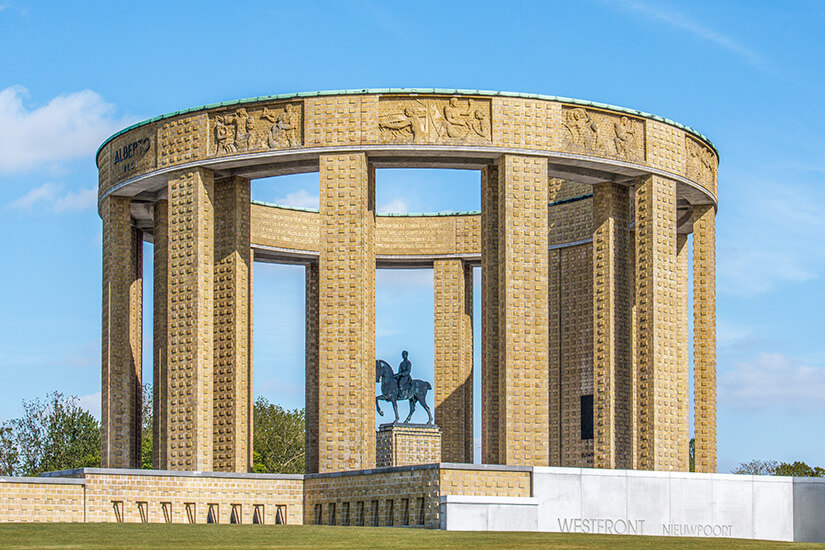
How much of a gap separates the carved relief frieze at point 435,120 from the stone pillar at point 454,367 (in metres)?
10.2

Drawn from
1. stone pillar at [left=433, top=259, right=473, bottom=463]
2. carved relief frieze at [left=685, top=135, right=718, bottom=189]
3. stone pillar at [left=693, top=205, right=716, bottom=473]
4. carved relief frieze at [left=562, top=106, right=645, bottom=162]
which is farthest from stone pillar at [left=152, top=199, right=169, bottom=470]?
stone pillar at [left=693, top=205, right=716, bottom=473]

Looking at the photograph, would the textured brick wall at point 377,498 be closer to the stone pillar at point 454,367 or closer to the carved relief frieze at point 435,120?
the carved relief frieze at point 435,120

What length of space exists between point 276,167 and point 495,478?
8.96 meters

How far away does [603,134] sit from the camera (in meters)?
29.9

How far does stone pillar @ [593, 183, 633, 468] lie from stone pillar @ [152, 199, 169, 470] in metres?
9.57

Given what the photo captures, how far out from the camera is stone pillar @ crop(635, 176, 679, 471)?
3025 cm

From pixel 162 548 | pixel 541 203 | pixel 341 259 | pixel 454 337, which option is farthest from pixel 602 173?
pixel 162 548

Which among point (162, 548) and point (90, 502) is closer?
point (162, 548)

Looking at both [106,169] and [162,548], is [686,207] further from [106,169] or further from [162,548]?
[162,548]

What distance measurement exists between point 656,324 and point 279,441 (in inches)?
1373

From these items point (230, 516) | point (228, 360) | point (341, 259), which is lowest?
point (230, 516)

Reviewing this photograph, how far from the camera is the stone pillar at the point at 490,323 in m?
29.1

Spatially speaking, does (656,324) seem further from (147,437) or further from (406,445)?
(147,437)

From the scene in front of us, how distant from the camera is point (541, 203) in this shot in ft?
94.8
